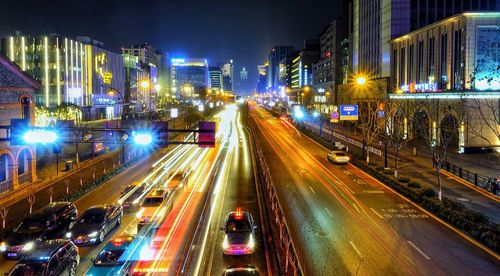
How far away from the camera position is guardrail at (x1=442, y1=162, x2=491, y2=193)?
34866mm

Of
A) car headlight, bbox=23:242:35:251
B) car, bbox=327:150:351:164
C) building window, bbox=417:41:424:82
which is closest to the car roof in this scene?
car headlight, bbox=23:242:35:251

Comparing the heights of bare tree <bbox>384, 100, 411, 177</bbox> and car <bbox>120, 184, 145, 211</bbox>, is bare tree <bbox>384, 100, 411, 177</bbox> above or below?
above

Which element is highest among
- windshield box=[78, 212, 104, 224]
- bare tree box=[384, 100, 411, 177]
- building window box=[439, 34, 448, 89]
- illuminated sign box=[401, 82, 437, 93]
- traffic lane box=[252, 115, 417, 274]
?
building window box=[439, 34, 448, 89]

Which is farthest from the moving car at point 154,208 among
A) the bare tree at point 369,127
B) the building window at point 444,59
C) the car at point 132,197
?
the building window at point 444,59

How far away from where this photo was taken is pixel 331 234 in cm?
2377

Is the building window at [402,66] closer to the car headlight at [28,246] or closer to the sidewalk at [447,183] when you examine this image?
the sidewalk at [447,183]

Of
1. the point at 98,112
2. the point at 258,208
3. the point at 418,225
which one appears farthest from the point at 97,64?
the point at 418,225

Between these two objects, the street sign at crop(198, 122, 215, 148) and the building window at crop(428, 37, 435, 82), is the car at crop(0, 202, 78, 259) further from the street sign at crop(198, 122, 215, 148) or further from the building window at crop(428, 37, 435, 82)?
the building window at crop(428, 37, 435, 82)

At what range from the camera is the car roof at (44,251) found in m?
17.3

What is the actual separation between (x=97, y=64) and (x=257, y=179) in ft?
297

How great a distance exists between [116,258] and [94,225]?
5648 mm

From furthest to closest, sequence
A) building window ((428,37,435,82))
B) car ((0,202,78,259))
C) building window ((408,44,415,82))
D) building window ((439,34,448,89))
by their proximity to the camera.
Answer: building window ((408,44,415,82)) < building window ((428,37,435,82)) < building window ((439,34,448,89)) < car ((0,202,78,259))

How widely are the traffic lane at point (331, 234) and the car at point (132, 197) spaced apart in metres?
9.65

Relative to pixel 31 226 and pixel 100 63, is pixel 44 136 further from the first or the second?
pixel 100 63
